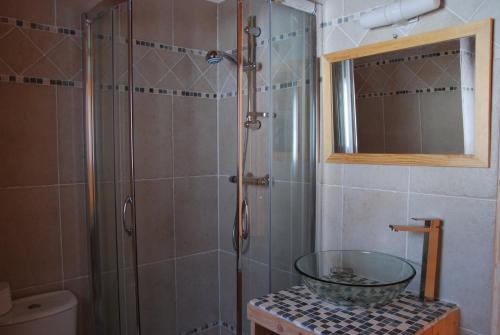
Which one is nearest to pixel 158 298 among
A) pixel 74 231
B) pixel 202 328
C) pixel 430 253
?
pixel 202 328

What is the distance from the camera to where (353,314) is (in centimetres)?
142

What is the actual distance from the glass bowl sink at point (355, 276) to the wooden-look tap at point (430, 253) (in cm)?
6

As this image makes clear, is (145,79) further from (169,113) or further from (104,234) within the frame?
(104,234)

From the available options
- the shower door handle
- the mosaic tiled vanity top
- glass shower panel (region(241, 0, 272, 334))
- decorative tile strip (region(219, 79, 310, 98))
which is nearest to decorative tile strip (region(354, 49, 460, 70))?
decorative tile strip (region(219, 79, 310, 98))

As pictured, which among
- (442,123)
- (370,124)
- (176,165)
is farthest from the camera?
(176,165)

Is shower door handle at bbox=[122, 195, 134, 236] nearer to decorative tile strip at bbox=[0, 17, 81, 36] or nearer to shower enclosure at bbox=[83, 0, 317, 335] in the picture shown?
shower enclosure at bbox=[83, 0, 317, 335]

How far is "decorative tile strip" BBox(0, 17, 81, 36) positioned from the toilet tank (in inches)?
49.0

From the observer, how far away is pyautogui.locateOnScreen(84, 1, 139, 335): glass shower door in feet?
5.98

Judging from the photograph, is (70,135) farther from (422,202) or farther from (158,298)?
(422,202)

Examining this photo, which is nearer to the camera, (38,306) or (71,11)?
(38,306)

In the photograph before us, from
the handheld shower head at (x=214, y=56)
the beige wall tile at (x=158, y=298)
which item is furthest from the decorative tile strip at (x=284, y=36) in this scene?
the beige wall tile at (x=158, y=298)

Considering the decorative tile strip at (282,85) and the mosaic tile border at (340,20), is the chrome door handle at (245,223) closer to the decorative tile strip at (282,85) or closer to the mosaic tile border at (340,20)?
the decorative tile strip at (282,85)

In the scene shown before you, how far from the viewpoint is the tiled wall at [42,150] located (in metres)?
1.79

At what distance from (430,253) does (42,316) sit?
1.60m
